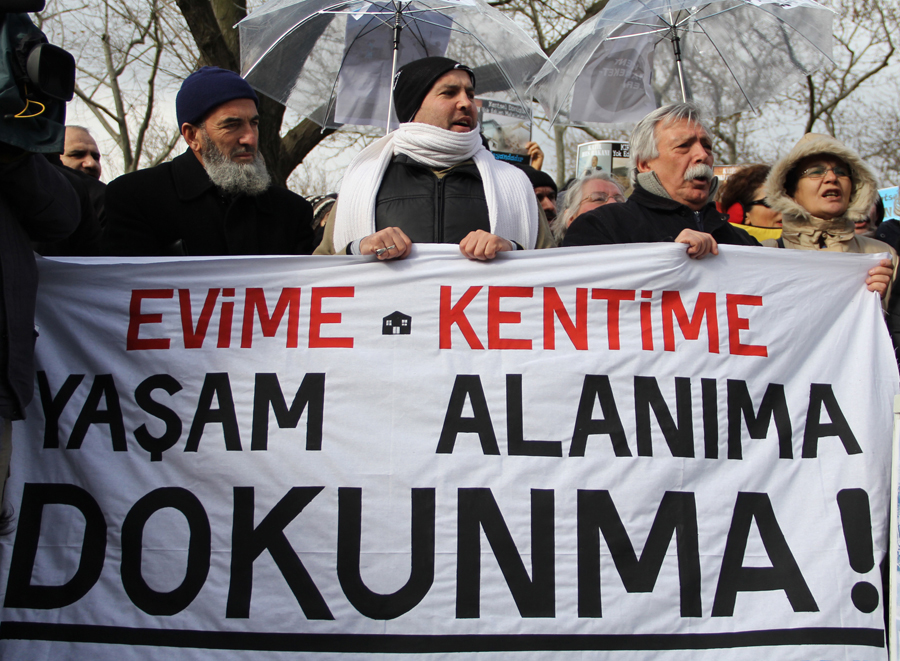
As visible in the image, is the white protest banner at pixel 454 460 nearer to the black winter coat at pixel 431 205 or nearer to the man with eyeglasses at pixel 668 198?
the black winter coat at pixel 431 205

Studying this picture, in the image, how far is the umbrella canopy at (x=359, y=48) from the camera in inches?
197

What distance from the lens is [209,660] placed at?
239cm

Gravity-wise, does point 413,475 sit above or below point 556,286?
below

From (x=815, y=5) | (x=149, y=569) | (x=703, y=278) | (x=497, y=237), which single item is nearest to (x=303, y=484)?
(x=149, y=569)

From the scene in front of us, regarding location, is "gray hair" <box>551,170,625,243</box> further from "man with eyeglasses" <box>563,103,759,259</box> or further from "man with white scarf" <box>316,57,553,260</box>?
"man with white scarf" <box>316,57,553,260</box>

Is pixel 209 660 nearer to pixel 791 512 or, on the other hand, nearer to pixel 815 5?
pixel 791 512

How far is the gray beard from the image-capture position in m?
3.26

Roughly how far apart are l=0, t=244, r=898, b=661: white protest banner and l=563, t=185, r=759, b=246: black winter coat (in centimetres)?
27

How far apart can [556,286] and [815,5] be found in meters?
3.11

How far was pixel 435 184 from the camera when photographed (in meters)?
2.95

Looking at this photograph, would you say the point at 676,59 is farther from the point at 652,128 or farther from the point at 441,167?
the point at 441,167

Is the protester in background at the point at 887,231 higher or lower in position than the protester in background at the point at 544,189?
lower

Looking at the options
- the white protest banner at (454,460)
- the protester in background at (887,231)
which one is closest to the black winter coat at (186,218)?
the white protest banner at (454,460)

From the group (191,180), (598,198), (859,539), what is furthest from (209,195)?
(859,539)
